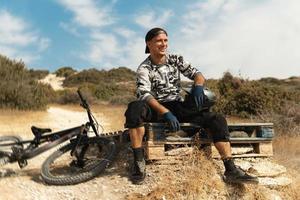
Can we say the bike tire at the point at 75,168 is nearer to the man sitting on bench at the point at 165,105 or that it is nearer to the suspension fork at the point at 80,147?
the suspension fork at the point at 80,147

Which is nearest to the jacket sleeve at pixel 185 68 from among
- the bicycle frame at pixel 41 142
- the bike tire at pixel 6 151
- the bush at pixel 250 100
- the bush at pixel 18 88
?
→ the bicycle frame at pixel 41 142

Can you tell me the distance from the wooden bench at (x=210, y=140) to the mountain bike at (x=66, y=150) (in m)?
0.72

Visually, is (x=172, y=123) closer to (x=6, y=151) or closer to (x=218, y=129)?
(x=218, y=129)

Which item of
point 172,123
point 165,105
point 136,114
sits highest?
point 165,105

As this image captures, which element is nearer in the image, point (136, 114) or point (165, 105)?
point (136, 114)

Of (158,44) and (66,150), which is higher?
(158,44)

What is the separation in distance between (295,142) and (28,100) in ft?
31.9

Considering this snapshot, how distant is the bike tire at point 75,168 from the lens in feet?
19.0

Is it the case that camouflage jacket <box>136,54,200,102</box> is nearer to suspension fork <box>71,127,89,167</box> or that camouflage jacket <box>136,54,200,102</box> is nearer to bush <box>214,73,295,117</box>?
suspension fork <box>71,127,89,167</box>

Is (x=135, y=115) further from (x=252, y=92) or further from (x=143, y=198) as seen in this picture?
(x=252, y=92)

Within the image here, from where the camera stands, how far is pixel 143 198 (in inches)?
206

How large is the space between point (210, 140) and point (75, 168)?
1813 mm

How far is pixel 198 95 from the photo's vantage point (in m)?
5.68

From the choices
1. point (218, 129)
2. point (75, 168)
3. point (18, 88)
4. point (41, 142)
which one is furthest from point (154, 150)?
point (18, 88)
